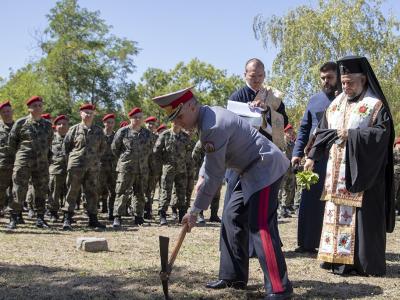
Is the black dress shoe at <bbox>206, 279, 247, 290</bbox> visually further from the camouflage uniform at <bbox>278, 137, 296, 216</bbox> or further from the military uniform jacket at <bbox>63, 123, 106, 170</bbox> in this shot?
the camouflage uniform at <bbox>278, 137, 296, 216</bbox>

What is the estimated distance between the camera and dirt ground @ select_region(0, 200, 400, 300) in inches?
201

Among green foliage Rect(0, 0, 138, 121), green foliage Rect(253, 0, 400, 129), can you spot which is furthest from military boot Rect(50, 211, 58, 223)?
green foliage Rect(0, 0, 138, 121)

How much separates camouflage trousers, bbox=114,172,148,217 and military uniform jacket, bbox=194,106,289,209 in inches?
241

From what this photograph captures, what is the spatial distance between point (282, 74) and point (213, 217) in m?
16.4

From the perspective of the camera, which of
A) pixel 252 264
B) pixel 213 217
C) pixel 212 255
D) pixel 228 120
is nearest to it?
pixel 228 120

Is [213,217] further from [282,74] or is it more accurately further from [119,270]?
[282,74]

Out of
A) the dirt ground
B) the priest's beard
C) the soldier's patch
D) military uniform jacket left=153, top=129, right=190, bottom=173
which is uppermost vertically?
the priest's beard

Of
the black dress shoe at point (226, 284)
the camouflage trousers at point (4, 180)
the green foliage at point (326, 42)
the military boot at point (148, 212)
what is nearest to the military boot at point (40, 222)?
the camouflage trousers at point (4, 180)

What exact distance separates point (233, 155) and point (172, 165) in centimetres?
671

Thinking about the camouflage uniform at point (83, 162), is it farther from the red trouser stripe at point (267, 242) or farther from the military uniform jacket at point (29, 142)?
the red trouser stripe at point (267, 242)

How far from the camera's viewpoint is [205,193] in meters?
4.58

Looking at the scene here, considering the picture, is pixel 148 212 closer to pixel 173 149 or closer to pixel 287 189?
pixel 173 149

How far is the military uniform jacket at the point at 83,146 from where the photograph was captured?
10078mm

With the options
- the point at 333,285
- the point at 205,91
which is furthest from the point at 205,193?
the point at 205,91
